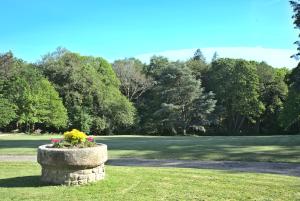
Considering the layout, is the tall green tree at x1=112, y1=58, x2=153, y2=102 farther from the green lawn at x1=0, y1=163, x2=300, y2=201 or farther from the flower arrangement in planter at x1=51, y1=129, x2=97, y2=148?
the flower arrangement in planter at x1=51, y1=129, x2=97, y2=148

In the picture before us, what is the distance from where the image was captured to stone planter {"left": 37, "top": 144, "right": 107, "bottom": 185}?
31.3 ft

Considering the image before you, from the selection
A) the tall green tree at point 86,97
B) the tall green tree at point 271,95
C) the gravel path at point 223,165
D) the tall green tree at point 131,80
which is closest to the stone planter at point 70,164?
the gravel path at point 223,165

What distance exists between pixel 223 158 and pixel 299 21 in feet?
44.6

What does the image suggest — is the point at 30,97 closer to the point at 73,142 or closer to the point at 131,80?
the point at 131,80

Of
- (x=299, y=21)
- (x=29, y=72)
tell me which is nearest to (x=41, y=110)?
(x=29, y=72)

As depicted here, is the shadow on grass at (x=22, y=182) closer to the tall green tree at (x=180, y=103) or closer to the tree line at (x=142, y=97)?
the tree line at (x=142, y=97)

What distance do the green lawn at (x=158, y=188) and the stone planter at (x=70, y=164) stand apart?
298 mm

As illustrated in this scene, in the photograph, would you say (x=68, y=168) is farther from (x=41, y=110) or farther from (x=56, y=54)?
(x=56, y=54)

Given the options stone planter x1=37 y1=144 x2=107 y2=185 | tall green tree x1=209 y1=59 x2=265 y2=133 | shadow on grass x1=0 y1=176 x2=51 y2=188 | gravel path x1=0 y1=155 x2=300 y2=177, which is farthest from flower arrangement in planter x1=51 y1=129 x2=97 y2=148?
tall green tree x1=209 y1=59 x2=265 y2=133

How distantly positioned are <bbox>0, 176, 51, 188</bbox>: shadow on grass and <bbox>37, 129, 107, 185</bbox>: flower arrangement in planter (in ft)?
0.81

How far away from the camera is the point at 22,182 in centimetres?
1045

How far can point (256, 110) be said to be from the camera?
60.5 m

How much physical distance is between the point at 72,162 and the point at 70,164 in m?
0.07

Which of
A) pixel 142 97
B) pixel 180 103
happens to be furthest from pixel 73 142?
pixel 142 97
